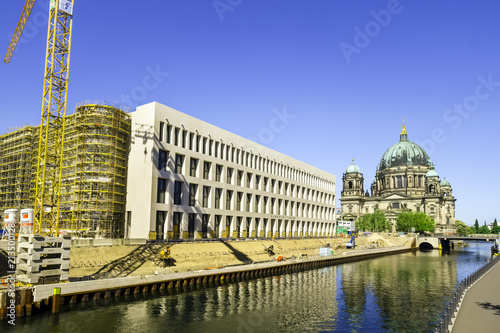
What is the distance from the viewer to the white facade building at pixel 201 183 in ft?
225

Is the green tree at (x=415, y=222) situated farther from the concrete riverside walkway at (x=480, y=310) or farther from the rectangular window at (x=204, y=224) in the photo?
the concrete riverside walkway at (x=480, y=310)

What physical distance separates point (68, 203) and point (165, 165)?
57.4 feet

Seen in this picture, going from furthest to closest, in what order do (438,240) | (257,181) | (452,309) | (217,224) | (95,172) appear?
(438,240) → (257,181) → (217,224) → (95,172) → (452,309)

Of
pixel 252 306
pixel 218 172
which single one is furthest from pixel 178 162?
pixel 252 306

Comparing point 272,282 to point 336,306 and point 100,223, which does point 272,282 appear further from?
point 100,223

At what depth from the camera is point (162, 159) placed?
70812 millimetres

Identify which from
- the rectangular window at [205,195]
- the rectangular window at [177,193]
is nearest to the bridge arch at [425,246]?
the rectangular window at [205,195]

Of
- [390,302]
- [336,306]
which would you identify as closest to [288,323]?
[336,306]

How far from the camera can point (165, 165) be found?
234ft

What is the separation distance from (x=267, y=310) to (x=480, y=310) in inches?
738

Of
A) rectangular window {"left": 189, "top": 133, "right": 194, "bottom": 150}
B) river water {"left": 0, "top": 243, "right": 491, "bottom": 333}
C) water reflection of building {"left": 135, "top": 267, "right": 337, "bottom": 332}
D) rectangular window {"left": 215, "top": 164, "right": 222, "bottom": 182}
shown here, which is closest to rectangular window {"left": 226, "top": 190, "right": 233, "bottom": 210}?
rectangular window {"left": 215, "top": 164, "right": 222, "bottom": 182}

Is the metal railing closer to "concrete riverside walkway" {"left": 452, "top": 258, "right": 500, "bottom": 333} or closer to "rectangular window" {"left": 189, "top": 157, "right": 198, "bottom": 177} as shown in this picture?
"concrete riverside walkway" {"left": 452, "top": 258, "right": 500, "bottom": 333}

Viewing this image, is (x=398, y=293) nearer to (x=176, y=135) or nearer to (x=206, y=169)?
(x=206, y=169)

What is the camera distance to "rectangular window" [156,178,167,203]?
228 ft
